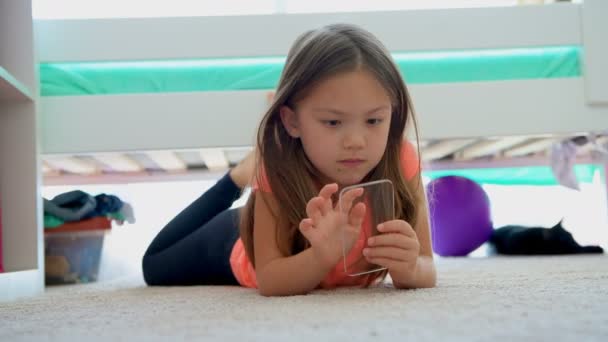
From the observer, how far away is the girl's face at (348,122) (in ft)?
2.43

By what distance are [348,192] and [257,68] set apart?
36.9 inches

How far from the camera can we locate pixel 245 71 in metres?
1.52

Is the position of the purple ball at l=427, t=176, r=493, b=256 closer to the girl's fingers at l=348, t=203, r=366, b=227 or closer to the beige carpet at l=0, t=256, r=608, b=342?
the beige carpet at l=0, t=256, r=608, b=342

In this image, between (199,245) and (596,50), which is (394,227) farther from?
(596,50)

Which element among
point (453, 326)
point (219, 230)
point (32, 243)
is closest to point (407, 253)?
point (453, 326)

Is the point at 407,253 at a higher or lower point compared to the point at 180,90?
lower

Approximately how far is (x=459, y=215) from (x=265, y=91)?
67 centimetres

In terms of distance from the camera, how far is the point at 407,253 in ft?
2.25

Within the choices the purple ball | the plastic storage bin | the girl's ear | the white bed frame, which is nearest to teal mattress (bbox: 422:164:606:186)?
the purple ball

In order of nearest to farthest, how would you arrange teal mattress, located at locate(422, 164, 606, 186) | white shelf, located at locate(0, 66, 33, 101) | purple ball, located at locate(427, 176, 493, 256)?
white shelf, located at locate(0, 66, 33, 101) < purple ball, located at locate(427, 176, 493, 256) < teal mattress, located at locate(422, 164, 606, 186)

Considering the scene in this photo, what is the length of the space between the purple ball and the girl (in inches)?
32.8

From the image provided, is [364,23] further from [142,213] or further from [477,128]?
[142,213]

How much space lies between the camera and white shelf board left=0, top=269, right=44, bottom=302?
0.96m

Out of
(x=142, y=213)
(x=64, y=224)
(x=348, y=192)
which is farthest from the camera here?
(x=142, y=213)
